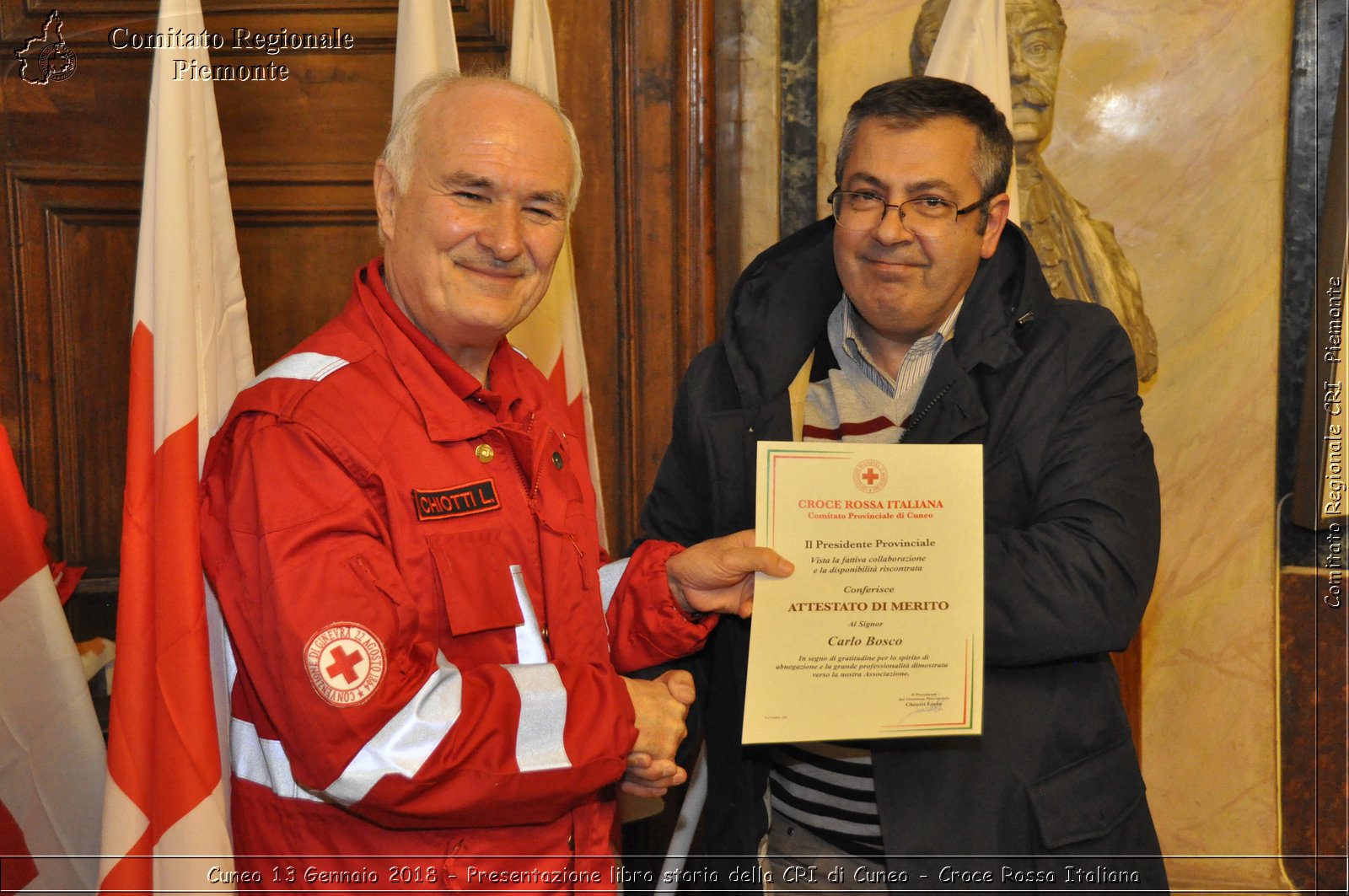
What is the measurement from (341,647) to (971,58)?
2.03 m

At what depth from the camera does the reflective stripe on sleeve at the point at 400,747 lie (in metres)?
1.34

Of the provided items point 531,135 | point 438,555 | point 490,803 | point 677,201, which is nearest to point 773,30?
point 677,201

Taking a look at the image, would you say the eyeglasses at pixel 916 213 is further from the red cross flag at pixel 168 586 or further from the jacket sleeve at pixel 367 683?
the red cross flag at pixel 168 586

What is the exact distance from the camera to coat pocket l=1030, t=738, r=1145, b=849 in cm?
168

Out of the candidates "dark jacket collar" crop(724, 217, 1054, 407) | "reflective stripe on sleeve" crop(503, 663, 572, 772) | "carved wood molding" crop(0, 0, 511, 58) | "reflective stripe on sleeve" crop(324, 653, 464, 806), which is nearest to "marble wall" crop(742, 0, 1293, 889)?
"carved wood molding" crop(0, 0, 511, 58)

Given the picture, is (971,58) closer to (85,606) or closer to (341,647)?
(341,647)

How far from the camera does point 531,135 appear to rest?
1.58 metres

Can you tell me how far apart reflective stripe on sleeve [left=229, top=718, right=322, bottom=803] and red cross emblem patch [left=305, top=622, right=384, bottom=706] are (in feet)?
0.67

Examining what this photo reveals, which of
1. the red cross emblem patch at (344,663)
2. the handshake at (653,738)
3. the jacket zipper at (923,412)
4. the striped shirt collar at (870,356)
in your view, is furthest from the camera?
the striped shirt collar at (870,356)

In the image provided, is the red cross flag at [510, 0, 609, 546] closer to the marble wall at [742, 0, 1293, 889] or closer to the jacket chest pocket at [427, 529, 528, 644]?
the marble wall at [742, 0, 1293, 889]

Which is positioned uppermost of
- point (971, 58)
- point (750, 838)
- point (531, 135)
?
point (971, 58)

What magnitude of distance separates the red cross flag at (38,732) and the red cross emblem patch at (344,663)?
0.89m

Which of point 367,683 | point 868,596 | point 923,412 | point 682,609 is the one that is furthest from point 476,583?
point 923,412

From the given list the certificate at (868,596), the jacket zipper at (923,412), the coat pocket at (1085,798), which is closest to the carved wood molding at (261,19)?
the jacket zipper at (923,412)
